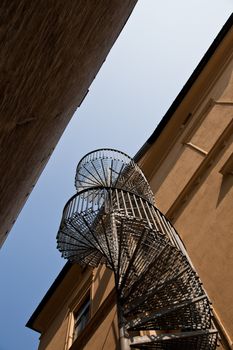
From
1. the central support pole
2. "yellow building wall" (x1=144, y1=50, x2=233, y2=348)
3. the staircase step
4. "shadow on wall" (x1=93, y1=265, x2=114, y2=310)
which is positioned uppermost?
"yellow building wall" (x1=144, y1=50, x2=233, y2=348)

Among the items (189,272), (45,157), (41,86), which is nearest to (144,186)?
(189,272)

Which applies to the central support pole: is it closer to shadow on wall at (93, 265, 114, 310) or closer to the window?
shadow on wall at (93, 265, 114, 310)

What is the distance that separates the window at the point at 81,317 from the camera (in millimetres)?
11114

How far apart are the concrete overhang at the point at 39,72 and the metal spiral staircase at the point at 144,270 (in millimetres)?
3004

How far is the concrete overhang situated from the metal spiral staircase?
3.00m

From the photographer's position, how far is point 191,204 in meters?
8.73

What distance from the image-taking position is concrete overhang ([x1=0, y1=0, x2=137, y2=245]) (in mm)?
1446

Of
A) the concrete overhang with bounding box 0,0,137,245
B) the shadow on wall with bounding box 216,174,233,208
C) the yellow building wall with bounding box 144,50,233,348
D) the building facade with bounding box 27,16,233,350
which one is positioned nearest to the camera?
the concrete overhang with bounding box 0,0,137,245

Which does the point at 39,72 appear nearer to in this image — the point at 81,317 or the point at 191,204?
the point at 191,204

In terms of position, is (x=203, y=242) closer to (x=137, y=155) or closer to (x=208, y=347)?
(x=208, y=347)

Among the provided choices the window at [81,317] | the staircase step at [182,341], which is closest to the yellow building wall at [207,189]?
the staircase step at [182,341]

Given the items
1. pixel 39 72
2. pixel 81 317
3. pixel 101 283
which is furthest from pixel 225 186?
pixel 39 72

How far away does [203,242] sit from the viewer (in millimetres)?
7277

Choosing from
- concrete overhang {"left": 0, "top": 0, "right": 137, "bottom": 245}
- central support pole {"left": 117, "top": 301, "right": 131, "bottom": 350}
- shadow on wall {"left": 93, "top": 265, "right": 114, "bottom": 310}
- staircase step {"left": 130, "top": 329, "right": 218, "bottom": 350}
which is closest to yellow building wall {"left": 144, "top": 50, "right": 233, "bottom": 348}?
staircase step {"left": 130, "top": 329, "right": 218, "bottom": 350}
